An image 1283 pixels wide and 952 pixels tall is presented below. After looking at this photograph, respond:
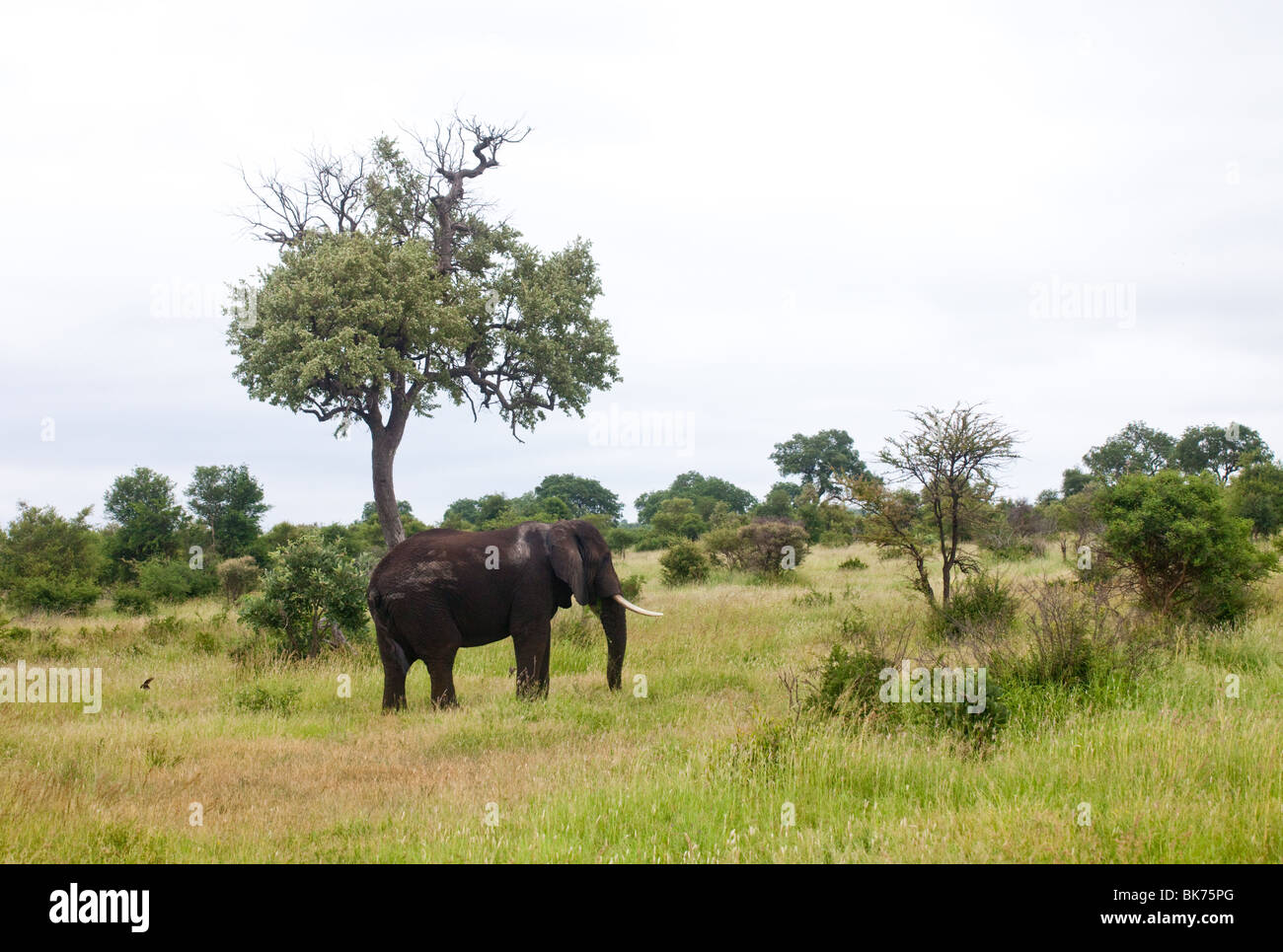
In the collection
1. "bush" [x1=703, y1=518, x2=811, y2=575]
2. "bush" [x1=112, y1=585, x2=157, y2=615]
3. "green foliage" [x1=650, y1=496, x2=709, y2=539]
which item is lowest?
"bush" [x1=112, y1=585, x2=157, y2=615]

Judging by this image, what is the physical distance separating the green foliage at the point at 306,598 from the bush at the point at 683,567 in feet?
48.0

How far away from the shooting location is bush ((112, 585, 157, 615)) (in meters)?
27.9

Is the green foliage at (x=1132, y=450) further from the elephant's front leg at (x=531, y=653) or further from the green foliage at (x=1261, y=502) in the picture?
the elephant's front leg at (x=531, y=653)

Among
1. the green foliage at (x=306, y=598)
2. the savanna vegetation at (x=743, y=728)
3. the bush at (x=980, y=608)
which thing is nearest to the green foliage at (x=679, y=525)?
the savanna vegetation at (x=743, y=728)

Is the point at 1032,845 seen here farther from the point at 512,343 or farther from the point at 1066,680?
the point at 512,343

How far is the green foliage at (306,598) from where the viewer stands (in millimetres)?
17141

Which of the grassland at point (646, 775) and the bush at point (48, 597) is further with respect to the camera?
the bush at point (48, 597)

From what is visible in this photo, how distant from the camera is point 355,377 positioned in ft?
72.6

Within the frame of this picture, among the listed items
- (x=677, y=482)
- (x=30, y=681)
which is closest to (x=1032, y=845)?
(x=30, y=681)

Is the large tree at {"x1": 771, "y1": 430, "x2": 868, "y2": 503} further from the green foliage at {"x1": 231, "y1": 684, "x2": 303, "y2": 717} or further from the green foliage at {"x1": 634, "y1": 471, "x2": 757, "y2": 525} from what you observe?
the green foliage at {"x1": 231, "y1": 684, "x2": 303, "y2": 717}

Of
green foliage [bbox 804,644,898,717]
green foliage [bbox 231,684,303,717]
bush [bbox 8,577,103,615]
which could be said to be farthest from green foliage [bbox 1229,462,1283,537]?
bush [bbox 8,577,103,615]

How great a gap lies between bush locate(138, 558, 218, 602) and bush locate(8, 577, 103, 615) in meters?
1.84

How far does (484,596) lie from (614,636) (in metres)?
2.02
